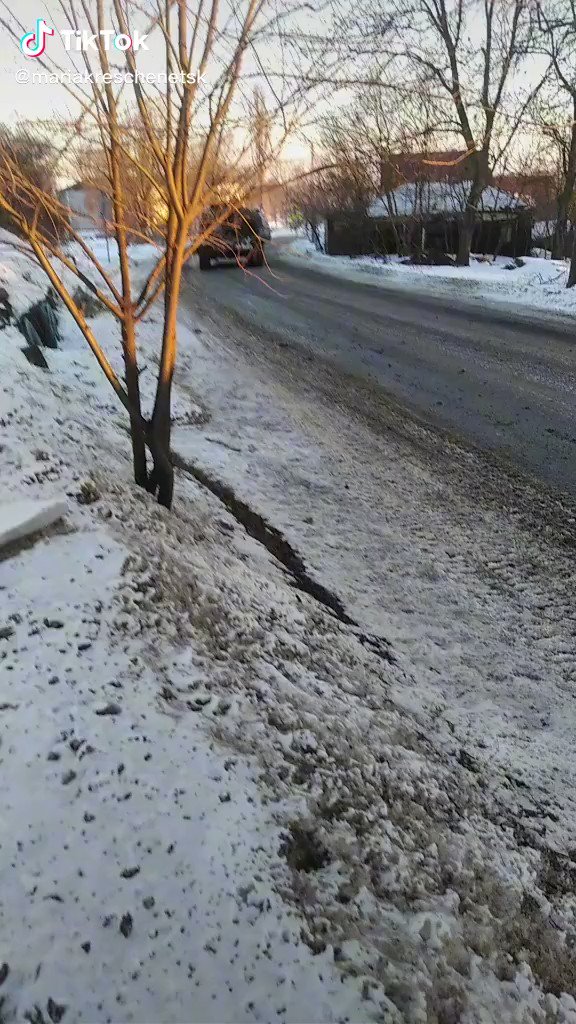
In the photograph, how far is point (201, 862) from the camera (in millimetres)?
1655

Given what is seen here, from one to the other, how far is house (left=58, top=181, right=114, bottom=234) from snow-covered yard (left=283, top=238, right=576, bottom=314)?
10.5 metres

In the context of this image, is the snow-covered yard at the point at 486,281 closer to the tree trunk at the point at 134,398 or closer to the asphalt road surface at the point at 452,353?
the asphalt road surface at the point at 452,353

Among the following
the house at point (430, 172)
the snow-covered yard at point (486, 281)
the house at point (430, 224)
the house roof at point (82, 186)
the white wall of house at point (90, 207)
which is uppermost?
the house at point (430, 172)

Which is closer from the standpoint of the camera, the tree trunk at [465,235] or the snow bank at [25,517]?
the snow bank at [25,517]

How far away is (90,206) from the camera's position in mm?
3607

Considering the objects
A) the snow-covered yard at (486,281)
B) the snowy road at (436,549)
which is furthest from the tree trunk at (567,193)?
the snowy road at (436,549)

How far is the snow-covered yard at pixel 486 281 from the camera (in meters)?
13.3

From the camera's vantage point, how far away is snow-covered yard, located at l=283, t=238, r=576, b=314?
525 inches

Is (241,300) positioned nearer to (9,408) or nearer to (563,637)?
(9,408)

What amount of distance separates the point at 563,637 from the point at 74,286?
937 centimetres

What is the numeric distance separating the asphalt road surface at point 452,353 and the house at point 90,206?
869 millimetres

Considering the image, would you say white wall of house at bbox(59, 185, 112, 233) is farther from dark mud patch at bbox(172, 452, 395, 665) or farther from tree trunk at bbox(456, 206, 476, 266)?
tree trunk at bbox(456, 206, 476, 266)

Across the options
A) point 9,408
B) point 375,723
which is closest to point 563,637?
point 375,723

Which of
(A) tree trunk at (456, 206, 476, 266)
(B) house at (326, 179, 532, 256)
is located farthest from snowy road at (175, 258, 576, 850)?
(B) house at (326, 179, 532, 256)
